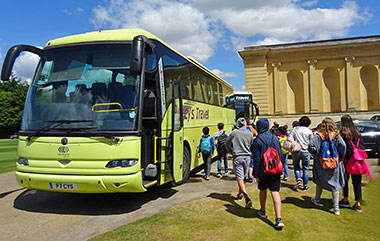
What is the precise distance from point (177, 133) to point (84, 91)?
244 cm

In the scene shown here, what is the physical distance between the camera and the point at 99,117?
19.7ft

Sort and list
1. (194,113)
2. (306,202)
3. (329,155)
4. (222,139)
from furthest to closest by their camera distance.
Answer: (222,139) < (194,113) < (306,202) < (329,155)

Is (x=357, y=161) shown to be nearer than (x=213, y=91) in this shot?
Yes

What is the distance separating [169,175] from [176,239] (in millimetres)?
2421

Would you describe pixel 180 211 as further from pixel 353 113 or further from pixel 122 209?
pixel 353 113

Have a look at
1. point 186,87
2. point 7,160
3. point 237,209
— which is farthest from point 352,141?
point 7,160

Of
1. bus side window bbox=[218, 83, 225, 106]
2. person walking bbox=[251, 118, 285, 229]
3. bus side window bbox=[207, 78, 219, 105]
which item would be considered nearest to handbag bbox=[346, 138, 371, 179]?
person walking bbox=[251, 118, 285, 229]

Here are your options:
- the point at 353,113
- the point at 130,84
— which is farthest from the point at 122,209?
the point at 353,113

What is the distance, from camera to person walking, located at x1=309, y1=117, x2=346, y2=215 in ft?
18.9

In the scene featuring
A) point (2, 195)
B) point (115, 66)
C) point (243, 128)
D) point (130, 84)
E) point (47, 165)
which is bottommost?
point (2, 195)

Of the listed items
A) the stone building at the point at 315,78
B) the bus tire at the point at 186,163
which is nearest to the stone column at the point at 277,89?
the stone building at the point at 315,78

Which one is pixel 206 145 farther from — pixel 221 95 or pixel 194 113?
pixel 221 95

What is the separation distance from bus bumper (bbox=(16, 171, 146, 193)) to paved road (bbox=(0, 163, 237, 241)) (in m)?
0.61

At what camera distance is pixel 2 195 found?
27.6ft
